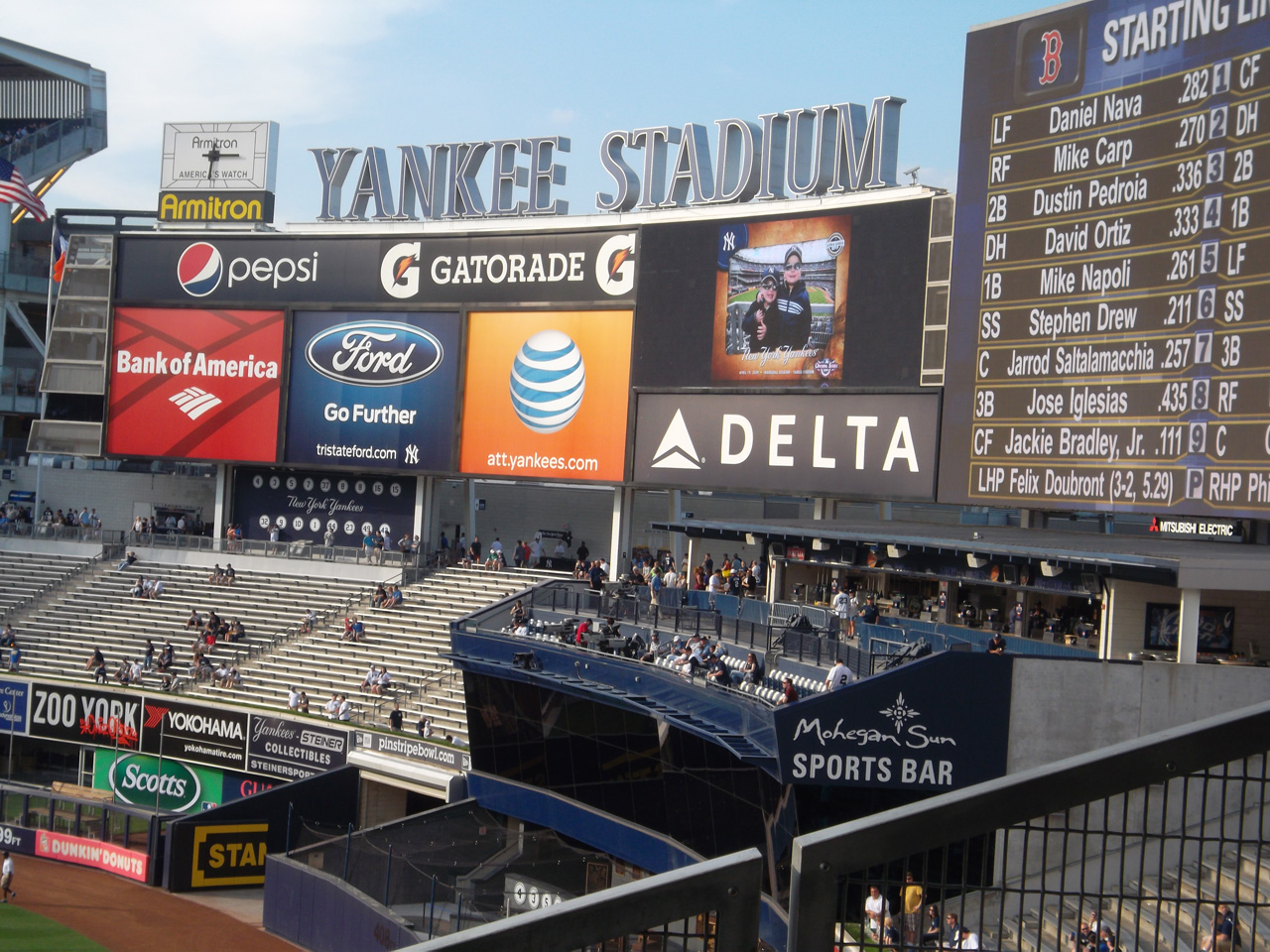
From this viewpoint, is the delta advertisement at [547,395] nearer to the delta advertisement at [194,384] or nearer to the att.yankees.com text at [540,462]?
the att.yankees.com text at [540,462]


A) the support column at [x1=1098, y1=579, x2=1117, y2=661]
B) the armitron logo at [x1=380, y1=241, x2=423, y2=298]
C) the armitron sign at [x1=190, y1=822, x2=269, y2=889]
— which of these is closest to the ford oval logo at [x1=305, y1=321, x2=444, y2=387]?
the armitron logo at [x1=380, y1=241, x2=423, y2=298]

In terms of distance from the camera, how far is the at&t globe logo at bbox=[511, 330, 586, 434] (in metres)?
41.1

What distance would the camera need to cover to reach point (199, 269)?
156 ft

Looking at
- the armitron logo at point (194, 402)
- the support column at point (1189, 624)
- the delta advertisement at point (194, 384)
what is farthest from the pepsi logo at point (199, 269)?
the support column at point (1189, 624)

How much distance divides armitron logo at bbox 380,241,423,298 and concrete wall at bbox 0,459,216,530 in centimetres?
1330

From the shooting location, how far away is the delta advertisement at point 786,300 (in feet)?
112

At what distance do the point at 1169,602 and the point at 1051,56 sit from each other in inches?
440

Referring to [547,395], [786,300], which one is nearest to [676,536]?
[547,395]

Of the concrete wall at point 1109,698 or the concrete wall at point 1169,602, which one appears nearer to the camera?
the concrete wall at point 1109,698

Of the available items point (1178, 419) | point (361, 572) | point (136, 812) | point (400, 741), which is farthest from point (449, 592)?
point (1178, 419)

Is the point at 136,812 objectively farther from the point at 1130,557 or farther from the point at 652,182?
the point at 1130,557

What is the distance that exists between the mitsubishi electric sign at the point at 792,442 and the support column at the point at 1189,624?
12.7 metres

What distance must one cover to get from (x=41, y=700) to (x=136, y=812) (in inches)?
295

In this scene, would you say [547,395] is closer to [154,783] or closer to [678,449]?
[678,449]
